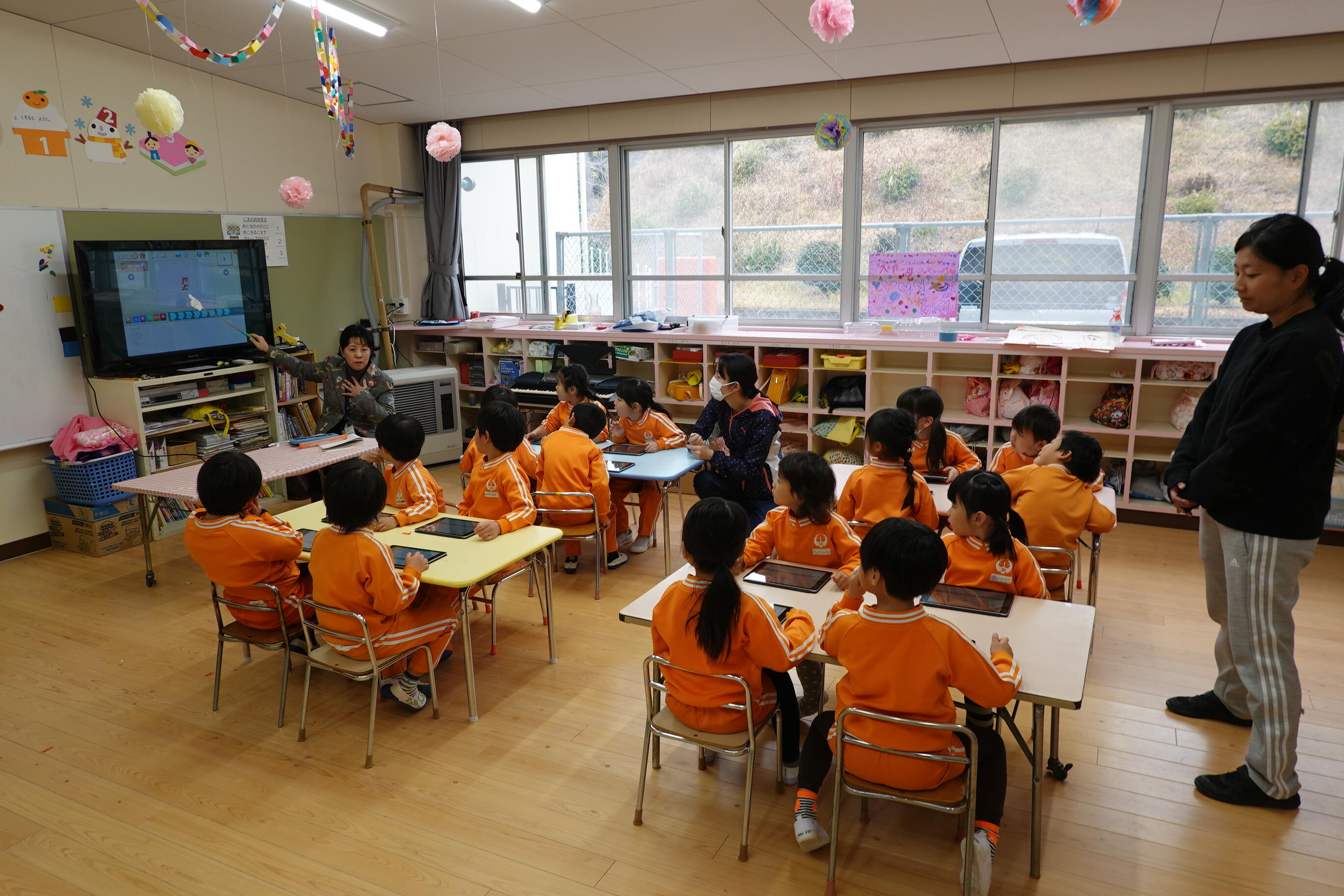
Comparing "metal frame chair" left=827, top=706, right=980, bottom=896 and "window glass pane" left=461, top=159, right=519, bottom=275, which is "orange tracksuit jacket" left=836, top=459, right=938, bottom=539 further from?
"window glass pane" left=461, top=159, right=519, bottom=275

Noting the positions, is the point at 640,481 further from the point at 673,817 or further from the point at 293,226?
the point at 293,226

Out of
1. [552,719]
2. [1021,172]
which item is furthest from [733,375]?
[1021,172]

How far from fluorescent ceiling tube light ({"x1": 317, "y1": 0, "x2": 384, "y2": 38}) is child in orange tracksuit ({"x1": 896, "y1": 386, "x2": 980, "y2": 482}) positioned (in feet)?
9.12

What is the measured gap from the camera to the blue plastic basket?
466 centimetres

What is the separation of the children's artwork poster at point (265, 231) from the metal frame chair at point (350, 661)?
12.9 feet

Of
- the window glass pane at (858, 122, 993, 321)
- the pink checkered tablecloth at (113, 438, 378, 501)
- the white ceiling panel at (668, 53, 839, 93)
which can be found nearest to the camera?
the pink checkered tablecloth at (113, 438, 378, 501)

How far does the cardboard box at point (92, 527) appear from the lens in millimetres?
4754

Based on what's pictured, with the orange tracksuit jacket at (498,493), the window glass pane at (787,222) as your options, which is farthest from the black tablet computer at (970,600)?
the window glass pane at (787,222)

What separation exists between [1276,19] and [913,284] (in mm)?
2414

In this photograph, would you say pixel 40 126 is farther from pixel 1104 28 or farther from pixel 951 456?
pixel 1104 28

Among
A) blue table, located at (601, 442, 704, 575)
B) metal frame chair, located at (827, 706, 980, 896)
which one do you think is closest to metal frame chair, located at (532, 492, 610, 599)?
blue table, located at (601, 442, 704, 575)

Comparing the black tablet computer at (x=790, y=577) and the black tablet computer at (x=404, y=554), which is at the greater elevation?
the black tablet computer at (x=790, y=577)

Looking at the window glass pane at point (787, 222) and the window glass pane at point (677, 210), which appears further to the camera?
the window glass pane at point (677, 210)

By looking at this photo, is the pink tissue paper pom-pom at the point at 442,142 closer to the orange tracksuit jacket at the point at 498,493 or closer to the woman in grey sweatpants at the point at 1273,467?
the orange tracksuit jacket at the point at 498,493
